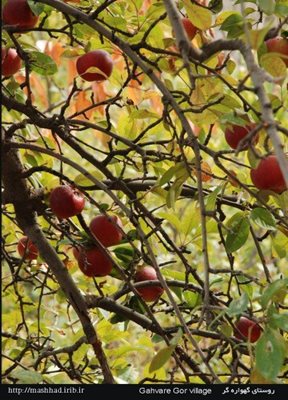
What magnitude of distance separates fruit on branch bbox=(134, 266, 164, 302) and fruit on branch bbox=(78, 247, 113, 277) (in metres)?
0.05

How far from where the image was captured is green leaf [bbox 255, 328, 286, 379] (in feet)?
2.67

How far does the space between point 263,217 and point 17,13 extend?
0.40m

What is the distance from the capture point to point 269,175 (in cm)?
101

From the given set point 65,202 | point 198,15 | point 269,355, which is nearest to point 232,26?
point 198,15

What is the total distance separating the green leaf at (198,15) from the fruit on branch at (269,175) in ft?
0.62

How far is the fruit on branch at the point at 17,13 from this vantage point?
1.09 m

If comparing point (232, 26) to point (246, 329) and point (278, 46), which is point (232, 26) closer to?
point (278, 46)

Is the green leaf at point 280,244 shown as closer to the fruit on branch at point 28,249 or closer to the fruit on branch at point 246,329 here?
the fruit on branch at point 246,329

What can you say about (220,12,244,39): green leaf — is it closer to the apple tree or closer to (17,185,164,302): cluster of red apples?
the apple tree

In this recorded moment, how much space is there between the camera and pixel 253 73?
663 mm

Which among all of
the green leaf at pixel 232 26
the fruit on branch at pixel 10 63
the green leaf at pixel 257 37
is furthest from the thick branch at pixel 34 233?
the green leaf at pixel 257 37

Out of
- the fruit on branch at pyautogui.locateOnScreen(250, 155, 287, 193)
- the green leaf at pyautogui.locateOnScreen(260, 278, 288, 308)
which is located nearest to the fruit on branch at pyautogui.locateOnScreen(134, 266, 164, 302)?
the fruit on branch at pyautogui.locateOnScreen(250, 155, 287, 193)
